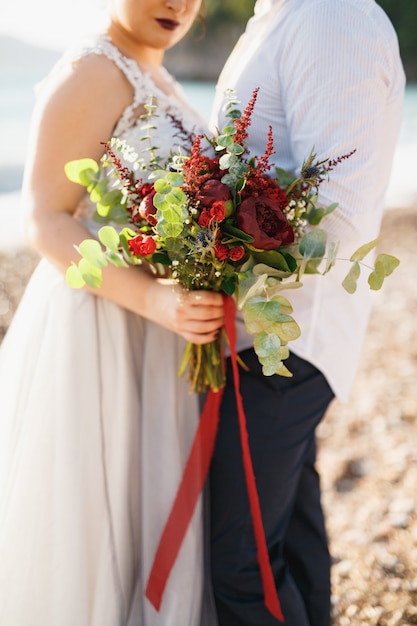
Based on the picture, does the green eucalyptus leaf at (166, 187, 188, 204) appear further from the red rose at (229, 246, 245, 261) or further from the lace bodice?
the lace bodice

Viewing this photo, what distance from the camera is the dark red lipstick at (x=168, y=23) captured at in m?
1.88

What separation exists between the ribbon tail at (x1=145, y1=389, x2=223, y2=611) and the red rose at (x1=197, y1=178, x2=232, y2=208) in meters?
0.66

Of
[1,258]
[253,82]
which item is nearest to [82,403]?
[253,82]

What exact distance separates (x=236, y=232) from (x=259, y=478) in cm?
79

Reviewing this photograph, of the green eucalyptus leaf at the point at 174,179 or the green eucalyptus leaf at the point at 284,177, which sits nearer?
the green eucalyptus leaf at the point at 174,179

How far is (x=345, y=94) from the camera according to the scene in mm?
1524

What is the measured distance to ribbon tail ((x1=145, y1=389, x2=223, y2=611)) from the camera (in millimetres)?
1849

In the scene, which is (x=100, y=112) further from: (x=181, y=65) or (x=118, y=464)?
(x=181, y=65)

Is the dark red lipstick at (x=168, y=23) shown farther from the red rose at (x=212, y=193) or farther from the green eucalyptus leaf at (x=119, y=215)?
the red rose at (x=212, y=193)

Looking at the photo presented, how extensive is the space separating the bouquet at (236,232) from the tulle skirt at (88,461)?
40cm

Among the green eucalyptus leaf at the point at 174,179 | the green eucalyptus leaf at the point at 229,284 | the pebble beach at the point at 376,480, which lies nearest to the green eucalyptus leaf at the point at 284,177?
the green eucalyptus leaf at the point at 229,284

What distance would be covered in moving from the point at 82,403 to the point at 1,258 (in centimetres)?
584

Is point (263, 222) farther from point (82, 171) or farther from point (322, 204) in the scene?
point (82, 171)

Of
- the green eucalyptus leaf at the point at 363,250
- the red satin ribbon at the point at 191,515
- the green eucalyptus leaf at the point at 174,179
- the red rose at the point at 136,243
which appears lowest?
the red satin ribbon at the point at 191,515
